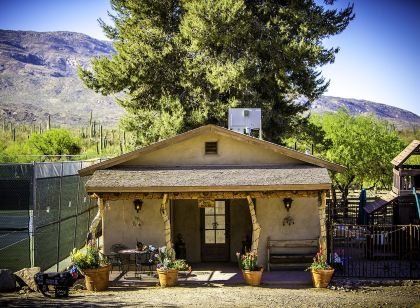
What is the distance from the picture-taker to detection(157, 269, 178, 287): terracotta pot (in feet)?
44.0

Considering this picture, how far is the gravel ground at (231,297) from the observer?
11.3 meters

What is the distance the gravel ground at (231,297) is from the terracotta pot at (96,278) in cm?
29

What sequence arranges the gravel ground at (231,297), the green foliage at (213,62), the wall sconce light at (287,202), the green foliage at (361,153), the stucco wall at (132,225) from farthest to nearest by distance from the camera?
the green foliage at (361,153)
the green foliage at (213,62)
the stucco wall at (132,225)
the wall sconce light at (287,202)
the gravel ground at (231,297)

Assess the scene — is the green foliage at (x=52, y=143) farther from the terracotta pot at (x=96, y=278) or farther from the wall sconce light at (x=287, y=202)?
the wall sconce light at (x=287, y=202)

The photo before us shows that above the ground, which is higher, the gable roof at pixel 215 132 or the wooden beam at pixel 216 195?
the gable roof at pixel 215 132

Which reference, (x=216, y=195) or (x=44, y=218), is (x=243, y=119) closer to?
(x=216, y=195)

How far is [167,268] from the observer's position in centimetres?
1349

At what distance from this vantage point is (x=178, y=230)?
656 inches

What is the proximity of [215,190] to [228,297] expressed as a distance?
3.28m

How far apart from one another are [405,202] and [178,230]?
30.7 feet

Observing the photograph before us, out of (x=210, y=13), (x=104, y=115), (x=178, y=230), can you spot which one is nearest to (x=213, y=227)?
(x=178, y=230)

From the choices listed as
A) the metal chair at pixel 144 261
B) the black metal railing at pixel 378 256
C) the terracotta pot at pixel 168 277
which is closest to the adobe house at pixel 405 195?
the black metal railing at pixel 378 256

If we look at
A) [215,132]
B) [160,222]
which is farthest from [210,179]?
[160,222]

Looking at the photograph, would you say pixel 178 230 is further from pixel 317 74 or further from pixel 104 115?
pixel 104 115
